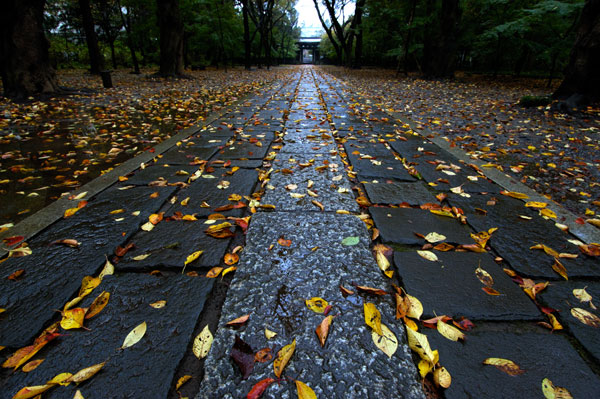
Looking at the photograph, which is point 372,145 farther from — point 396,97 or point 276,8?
point 276,8

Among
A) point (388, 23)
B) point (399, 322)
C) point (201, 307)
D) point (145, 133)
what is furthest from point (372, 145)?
point (388, 23)

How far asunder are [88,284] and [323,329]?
1.13 meters

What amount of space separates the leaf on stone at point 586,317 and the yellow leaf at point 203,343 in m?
1.55

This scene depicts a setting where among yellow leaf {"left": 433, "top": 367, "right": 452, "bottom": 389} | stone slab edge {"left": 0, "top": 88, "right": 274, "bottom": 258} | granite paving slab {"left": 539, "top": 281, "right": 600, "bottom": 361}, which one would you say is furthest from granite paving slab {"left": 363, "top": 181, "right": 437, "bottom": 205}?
stone slab edge {"left": 0, "top": 88, "right": 274, "bottom": 258}

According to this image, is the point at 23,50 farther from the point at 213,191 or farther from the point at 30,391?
the point at 30,391

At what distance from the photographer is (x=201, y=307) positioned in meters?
1.17

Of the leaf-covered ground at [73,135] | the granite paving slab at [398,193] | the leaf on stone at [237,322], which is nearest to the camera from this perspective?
the leaf on stone at [237,322]

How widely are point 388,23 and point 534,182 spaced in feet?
48.9

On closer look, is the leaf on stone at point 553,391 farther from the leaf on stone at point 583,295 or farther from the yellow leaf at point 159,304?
the yellow leaf at point 159,304

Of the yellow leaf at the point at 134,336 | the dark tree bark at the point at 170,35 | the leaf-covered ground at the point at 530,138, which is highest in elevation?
the dark tree bark at the point at 170,35

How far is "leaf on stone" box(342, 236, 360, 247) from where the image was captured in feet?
5.09

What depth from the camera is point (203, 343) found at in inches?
40.6

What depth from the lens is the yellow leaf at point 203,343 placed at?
1.00m

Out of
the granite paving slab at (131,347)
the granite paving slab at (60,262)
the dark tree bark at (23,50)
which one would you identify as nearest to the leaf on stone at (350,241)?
the granite paving slab at (131,347)
